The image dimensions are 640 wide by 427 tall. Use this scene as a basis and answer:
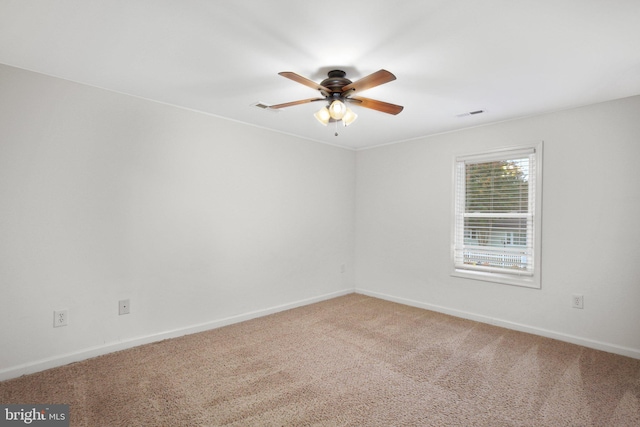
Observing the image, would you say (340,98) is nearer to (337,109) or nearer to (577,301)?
(337,109)

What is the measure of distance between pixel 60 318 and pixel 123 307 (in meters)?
0.44

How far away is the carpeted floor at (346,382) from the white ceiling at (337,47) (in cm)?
226

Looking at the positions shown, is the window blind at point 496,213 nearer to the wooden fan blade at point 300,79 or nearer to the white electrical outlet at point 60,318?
the wooden fan blade at point 300,79

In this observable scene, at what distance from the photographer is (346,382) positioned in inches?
94.7

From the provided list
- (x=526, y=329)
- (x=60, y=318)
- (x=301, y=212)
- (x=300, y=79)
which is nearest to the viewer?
(x=300, y=79)

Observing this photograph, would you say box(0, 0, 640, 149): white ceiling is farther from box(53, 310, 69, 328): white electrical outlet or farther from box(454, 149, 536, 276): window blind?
box(53, 310, 69, 328): white electrical outlet

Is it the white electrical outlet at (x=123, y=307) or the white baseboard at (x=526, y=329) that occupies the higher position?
the white electrical outlet at (x=123, y=307)

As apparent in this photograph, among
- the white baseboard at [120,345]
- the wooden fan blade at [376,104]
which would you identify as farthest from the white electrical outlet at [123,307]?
the wooden fan blade at [376,104]

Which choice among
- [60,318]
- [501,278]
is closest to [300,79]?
[60,318]

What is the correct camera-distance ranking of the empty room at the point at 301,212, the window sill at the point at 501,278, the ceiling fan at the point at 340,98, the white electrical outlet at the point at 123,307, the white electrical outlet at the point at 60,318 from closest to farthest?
the empty room at the point at 301,212 → the ceiling fan at the point at 340,98 → the white electrical outlet at the point at 60,318 → the white electrical outlet at the point at 123,307 → the window sill at the point at 501,278

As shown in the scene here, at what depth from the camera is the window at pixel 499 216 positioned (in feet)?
11.3

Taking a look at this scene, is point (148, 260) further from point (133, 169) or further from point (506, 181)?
point (506, 181)

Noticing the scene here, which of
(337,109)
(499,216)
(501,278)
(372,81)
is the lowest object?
(501,278)

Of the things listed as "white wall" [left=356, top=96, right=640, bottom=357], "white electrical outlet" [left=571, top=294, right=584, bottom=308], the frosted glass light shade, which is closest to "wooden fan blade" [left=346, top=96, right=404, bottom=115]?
the frosted glass light shade
